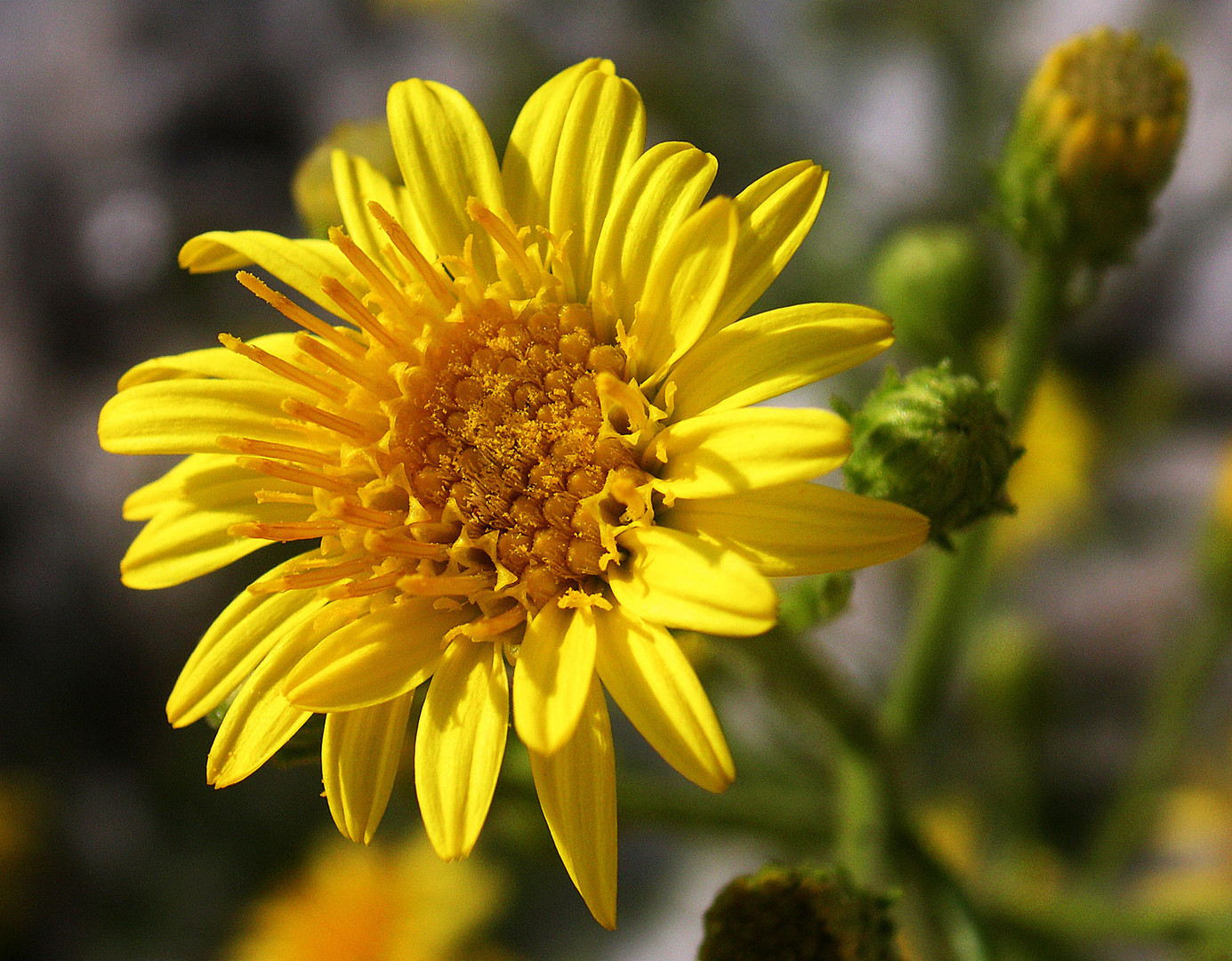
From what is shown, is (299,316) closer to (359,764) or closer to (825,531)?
(359,764)

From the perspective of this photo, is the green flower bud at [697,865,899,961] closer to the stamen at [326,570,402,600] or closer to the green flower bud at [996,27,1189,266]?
the stamen at [326,570,402,600]

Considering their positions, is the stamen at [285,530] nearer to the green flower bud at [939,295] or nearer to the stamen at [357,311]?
the stamen at [357,311]

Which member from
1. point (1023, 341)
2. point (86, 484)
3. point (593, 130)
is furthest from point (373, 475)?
point (86, 484)

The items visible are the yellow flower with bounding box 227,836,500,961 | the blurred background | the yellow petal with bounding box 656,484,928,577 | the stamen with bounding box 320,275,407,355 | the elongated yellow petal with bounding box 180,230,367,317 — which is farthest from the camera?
the blurred background

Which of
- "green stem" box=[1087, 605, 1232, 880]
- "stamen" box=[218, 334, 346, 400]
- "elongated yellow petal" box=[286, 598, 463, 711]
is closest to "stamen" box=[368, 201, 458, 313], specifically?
"stamen" box=[218, 334, 346, 400]

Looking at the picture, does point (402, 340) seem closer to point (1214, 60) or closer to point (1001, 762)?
point (1001, 762)
